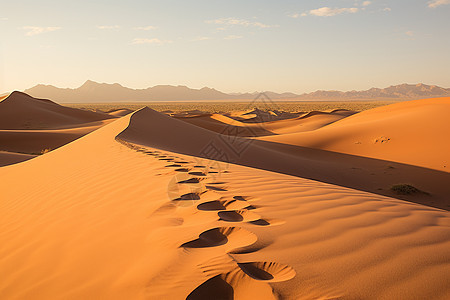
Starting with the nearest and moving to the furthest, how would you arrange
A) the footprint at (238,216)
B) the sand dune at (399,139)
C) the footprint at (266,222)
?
1. the footprint at (266,222)
2. the footprint at (238,216)
3. the sand dune at (399,139)

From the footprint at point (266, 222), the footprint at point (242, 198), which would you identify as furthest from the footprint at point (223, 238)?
the footprint at point (242, 198)

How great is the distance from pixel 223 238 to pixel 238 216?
0.50m

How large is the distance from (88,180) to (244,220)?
3127mm

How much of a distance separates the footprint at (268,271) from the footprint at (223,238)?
10.5 inches

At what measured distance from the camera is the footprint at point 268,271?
1578mm

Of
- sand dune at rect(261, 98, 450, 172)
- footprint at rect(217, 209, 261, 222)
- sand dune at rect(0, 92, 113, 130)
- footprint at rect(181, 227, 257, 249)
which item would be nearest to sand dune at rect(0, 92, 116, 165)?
sand dune at rect(0, 92, 113, 130)

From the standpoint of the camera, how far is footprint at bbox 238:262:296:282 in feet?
5.18

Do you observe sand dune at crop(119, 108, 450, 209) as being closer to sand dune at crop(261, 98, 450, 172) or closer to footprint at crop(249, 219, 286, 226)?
sand dune at crop(261, 98, 450, 172)

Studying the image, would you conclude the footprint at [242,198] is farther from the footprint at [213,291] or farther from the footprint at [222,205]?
the footprint at [213,291]

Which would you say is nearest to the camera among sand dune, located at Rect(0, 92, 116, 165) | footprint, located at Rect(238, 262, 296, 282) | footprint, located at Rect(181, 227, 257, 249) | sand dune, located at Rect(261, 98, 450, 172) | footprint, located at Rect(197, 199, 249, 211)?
footprint, located at Rect(238, 262, 296, 282)

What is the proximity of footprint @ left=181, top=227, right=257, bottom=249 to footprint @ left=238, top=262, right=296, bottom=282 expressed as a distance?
267 mm

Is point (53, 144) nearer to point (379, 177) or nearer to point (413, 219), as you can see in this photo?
point (379, 177)

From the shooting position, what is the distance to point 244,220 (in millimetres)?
2512

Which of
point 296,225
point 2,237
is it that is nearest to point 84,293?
point 296,225
